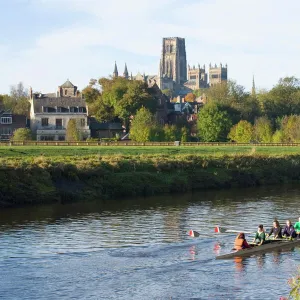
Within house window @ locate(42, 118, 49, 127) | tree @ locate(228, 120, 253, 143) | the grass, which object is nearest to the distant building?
house window @ locate(42, 118, 49, 127)

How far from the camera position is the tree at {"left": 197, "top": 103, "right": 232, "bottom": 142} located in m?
130

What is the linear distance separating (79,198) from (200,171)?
1722 cm

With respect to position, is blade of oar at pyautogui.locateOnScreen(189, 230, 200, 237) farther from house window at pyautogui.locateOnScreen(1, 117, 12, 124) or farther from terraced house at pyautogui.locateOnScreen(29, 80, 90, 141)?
house window at pyautogui.locateOnScreen(1, 117, 12, 124)

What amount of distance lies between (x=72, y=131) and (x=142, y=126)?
1362 cm

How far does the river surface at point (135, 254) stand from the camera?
29.3 m

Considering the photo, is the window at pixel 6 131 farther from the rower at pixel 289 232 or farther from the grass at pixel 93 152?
the rower at pixel 289 232

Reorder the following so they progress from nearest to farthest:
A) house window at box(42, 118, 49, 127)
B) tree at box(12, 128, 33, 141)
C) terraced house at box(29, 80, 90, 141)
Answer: tree at box(12, 128, 33, 141)
terraced house at box(29, 80, 90, 141)
house window at box(42, 118, 49, 127)

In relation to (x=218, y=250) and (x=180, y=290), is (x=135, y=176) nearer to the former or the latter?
(x=218, y=250)

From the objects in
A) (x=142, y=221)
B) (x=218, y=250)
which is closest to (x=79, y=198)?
(x=142, y=221)

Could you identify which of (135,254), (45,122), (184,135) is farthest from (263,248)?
(45,122)

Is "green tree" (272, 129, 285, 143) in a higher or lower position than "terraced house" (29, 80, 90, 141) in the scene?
lower

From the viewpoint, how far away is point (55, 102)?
136 m

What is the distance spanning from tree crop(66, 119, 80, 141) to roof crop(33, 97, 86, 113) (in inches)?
409

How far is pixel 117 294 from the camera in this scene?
28.6m
